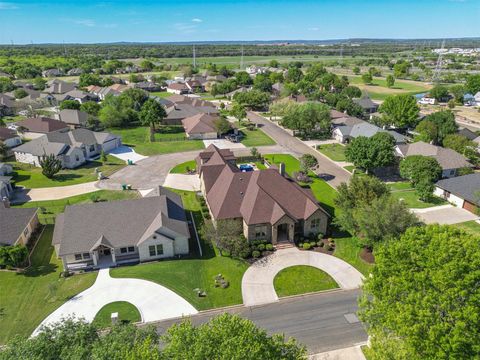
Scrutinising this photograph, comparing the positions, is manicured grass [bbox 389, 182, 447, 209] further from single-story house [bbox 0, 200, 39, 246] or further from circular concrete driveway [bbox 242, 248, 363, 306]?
single-story house [bbox 0, 200, 39, 246]

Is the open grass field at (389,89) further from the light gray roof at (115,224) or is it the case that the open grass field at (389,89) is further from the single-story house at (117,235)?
the single-story house at (117,235)

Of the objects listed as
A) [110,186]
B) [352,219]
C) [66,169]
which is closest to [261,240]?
[352,219]

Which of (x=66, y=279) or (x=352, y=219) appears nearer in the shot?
(x=66, y=279)

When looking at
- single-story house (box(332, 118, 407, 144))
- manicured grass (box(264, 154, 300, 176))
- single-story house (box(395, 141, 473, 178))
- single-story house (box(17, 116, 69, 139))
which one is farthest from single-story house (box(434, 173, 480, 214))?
single-story house (box(17, 116, 69, 139))

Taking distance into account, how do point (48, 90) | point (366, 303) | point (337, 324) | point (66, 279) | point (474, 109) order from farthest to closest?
1. point (48, 90)
2. point (474, 109)
3. point (66, 279)
4. point (337, 324)
5. point (366, 303)

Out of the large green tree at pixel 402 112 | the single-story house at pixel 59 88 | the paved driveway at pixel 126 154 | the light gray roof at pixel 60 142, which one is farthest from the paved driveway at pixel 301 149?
the single-story house at pixel 59 88

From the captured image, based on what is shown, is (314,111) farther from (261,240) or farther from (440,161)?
(261,240)

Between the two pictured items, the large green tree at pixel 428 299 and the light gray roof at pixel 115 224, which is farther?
the light gray roof at pixel 115 224
